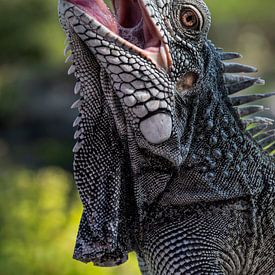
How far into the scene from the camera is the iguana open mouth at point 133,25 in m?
3.53

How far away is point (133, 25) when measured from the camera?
3.68m

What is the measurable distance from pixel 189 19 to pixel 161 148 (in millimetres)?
669

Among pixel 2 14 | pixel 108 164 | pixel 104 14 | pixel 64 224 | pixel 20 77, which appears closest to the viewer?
pixel 104 14

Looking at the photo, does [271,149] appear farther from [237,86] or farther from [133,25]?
[133,25]

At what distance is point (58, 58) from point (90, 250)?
19565 mm

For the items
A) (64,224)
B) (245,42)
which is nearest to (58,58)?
(245,42)

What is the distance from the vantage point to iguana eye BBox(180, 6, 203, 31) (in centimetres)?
373

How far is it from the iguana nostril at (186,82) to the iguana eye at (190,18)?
24 cm

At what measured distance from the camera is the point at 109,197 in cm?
378

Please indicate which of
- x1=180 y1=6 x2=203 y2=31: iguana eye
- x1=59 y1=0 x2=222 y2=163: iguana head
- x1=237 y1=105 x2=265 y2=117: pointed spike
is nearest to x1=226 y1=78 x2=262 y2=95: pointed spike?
x1=237 y1=105 x2=265 y2=117: pointed spike

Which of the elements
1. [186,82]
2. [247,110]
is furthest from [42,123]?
[186,82]

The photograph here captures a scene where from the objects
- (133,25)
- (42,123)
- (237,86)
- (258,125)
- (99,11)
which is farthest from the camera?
(42,123)

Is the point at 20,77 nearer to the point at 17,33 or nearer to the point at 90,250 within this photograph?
the point at 17,33

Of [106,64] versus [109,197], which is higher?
[106,64]
